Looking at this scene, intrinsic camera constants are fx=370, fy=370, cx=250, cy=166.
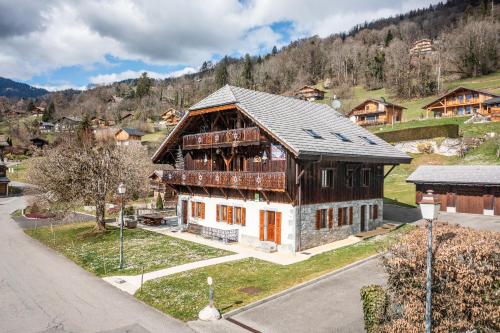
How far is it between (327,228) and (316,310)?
39.9 ft

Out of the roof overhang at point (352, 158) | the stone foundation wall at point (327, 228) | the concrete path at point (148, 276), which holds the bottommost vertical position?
the concrete path at point (148, 276)

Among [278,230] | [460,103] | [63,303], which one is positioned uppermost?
[460,103]

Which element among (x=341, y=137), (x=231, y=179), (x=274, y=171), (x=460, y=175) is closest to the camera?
(x=274, y=171)

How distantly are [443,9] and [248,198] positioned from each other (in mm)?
198294

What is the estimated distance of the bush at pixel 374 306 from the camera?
10.9 metres

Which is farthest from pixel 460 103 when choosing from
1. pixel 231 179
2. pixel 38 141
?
pixel 38 141

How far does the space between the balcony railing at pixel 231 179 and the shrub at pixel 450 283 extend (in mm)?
12578

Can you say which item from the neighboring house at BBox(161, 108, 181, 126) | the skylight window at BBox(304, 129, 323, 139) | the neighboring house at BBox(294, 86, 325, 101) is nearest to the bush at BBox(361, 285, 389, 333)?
the skylight window at BBox(304, 129, 323, 139)

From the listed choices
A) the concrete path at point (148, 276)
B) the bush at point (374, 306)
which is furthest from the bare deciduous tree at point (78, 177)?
the bush at point (374, 306)

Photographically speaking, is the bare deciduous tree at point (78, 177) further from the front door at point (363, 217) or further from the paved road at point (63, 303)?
the front door at point (363, 217)

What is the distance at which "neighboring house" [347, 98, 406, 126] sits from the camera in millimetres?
80481

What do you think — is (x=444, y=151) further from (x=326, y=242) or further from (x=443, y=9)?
(x=443, y=9)

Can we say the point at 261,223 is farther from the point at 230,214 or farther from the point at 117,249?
the point at 117,249

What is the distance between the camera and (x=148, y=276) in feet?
63.6
